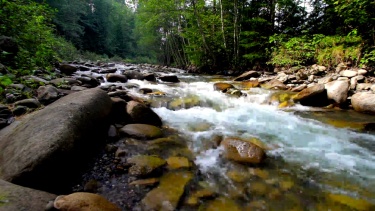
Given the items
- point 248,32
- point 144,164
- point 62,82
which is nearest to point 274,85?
point 248,32

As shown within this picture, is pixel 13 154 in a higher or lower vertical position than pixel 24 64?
lower

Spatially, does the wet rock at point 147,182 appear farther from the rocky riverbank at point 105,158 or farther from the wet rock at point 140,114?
the wet rock at point 140,114

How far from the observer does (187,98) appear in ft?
22.5

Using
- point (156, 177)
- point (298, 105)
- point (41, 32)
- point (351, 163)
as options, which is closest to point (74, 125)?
point (156, 177)

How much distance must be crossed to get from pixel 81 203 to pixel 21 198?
0.44 m

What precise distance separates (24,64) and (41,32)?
2.10 metres

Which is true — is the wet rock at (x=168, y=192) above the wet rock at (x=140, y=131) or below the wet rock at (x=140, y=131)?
below

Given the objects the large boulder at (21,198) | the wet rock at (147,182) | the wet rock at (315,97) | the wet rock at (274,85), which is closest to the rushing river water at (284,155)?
the wet rock at (315,97)

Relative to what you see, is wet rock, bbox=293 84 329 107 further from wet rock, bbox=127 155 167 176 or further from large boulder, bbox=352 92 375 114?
wet rock, bbox=127 155 167 176

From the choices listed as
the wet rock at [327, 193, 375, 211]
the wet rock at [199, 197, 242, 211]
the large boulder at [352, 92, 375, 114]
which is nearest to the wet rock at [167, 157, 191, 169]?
the wet rock at [199, 197, 242, 211]

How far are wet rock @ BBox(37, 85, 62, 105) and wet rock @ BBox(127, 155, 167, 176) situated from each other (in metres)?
2.58

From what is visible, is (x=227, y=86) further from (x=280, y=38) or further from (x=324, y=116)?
(x=280, y=38)

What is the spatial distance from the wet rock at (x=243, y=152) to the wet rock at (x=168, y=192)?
83 centimetres

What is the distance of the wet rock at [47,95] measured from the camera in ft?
14.8
